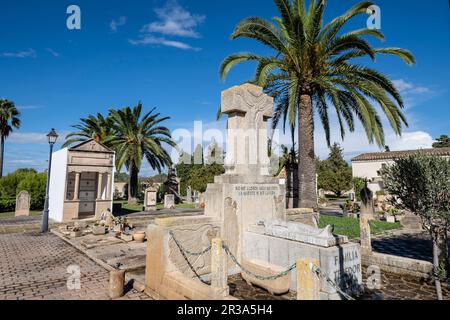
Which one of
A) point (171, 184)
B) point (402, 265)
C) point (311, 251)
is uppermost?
point (171, 184)

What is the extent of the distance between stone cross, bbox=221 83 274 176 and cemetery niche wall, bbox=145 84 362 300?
0.03 metres

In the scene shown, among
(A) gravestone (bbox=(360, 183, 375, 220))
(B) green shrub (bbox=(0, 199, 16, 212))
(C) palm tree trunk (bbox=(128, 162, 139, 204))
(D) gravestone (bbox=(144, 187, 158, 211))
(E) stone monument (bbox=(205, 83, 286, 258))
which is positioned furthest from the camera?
(C) palm tree trunk (bbox=(128, 162, 139, 204))

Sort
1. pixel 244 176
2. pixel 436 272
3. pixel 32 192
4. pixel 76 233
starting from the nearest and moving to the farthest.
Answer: pixel 436 272 → pixel 244 176 → pixel 76 233 → pixel 32 192

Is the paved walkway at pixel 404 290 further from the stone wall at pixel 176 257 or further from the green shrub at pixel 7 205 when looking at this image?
the green shrub at pixel 7 205

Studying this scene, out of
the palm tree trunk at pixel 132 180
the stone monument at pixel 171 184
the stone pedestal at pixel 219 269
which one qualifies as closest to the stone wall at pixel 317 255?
the stone pedestal at pixel 219 269

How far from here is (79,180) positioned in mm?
16031

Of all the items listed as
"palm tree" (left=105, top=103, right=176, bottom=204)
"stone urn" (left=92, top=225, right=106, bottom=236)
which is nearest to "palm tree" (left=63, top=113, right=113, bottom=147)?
"palm tree" (left=105, top=103, right=176, bottom=204)

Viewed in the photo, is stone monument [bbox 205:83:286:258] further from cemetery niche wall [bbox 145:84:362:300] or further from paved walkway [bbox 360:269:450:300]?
paved walkway [bbox 360:269:450:300]

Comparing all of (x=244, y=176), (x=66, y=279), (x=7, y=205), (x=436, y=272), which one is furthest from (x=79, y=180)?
(x=436, y=272)

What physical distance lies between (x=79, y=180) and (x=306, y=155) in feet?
44.4

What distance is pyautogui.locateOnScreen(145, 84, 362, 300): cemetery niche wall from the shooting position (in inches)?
177

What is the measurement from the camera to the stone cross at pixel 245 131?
22.2 ft

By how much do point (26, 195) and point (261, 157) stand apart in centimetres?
1791

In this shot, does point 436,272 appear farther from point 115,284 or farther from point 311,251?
point 115,284
